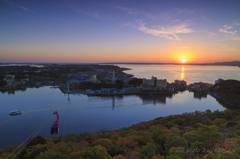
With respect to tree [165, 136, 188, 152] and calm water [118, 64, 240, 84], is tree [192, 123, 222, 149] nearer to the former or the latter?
tree [165, 136, 188, 152]

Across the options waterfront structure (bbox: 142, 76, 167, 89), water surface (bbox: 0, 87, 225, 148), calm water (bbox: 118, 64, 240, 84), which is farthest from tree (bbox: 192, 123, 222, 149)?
calm water (bbox: 118, 64, 240, 84)

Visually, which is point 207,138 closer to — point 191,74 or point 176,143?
point 176,143

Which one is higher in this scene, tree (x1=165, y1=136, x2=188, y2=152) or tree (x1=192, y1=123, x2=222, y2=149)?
tree (x1=192, y1=123, x2=222, y2=149)

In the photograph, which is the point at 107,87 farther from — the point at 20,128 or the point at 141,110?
the point at 20,128

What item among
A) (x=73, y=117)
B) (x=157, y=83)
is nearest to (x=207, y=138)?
(x=73, y=117)

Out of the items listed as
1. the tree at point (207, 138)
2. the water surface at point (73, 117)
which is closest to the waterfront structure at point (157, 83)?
the water surface at point (73, 117)

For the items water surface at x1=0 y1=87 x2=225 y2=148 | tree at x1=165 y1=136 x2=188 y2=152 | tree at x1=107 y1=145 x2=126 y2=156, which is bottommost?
water surface at x1=0 y1=87 x2=225 y2=148

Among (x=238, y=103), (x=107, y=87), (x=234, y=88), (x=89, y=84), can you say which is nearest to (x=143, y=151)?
(x=238, y=103)

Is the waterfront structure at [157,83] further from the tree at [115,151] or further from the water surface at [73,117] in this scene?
the tree at [115,151]

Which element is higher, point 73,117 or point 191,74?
point 191,74

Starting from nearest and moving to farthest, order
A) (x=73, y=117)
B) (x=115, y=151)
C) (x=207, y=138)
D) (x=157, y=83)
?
1. (x=207, y=138)
2. (x=115, y=151)
3. (x=73, y=117)
4. (x=157, y=83)

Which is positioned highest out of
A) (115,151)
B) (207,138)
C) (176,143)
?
(207,138)

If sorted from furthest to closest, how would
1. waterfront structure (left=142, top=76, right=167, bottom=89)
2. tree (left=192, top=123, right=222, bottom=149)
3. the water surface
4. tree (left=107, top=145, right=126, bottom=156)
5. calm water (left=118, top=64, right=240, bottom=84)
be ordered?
calm water (left=118, top=64, right=240, bottom=84)
waterfront structure (left=142, top=76, right=167, bottom=89)
the water surface
tree (left=107, top=145, right=126, bottom=156)
tree (left=192, top=123, right=222, bottom=149)
